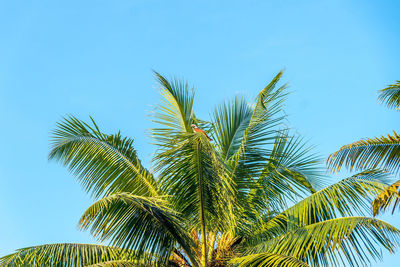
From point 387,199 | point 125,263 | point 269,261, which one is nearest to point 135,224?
point 125,263

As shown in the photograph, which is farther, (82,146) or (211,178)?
(82,146)

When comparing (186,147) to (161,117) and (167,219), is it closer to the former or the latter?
(167,219)

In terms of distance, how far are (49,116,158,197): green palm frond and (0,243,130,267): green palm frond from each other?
1284 mm

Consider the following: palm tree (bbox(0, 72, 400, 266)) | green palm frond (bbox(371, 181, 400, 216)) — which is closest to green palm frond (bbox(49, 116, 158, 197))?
palm tree (bbox(0, 72, 400, 266))

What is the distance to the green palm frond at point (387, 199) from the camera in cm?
706

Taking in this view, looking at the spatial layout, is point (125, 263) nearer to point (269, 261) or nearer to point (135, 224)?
point (135, 224)

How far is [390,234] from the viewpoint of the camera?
769cm

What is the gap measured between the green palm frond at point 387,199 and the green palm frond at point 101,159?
4113 mm

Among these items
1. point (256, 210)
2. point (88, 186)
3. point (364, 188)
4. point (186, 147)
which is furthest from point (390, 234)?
point (88, 186)

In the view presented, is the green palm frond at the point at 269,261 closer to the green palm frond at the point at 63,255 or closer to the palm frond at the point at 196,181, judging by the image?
the palm frond at the point at 196,181

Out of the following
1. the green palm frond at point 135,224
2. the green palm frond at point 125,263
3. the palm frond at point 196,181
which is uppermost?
the palm frond at point 196,181

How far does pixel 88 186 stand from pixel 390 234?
5.42 metres

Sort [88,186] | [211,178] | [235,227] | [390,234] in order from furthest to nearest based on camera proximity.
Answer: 1. [88,186]
2. [235,227]
3. [211,178]
4. [390,234]

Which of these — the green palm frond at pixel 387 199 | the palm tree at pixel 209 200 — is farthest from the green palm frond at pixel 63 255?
the green palm frond at pixel 387 199
